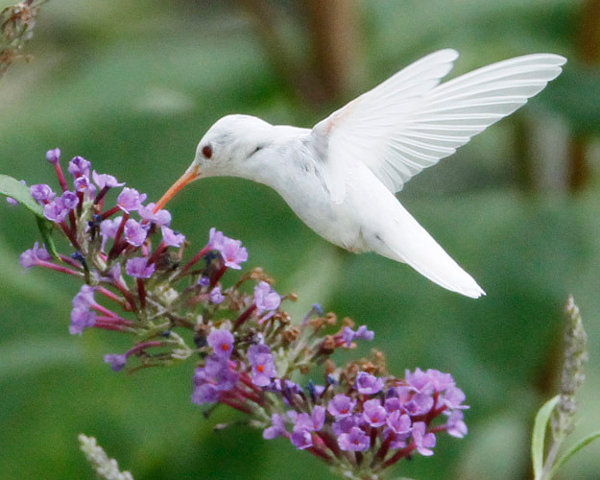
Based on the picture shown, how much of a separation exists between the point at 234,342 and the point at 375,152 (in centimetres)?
34

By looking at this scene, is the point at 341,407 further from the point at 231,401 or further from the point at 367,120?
the point at 367,120

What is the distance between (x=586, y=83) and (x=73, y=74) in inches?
44.2

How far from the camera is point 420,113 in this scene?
1230 millimetres

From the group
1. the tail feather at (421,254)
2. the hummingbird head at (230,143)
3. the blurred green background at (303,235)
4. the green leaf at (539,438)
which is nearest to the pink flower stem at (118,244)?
the hummingbird head at (230,143)

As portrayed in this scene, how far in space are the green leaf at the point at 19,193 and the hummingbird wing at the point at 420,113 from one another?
32 centimetres

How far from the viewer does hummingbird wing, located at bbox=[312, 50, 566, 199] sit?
1070mm

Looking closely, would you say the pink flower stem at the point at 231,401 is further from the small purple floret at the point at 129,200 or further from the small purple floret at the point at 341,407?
the small purple floret at the point at 129,200

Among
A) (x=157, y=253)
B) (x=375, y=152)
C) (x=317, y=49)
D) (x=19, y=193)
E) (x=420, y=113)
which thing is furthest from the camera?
(x=317, y=49)

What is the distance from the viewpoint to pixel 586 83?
2.07 m

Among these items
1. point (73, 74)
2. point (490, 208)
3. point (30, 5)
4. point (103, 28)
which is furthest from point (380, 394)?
point (103, 28)

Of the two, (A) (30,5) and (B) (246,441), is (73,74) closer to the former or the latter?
(B) (246,441)

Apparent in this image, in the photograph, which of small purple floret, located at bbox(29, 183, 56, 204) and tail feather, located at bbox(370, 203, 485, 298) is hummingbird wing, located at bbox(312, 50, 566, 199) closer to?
tail feather, located at bbox(370, 203, 485, 298)

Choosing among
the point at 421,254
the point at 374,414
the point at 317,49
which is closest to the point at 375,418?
the point at 374,414

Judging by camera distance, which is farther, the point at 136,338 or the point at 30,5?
the point at 136,338
